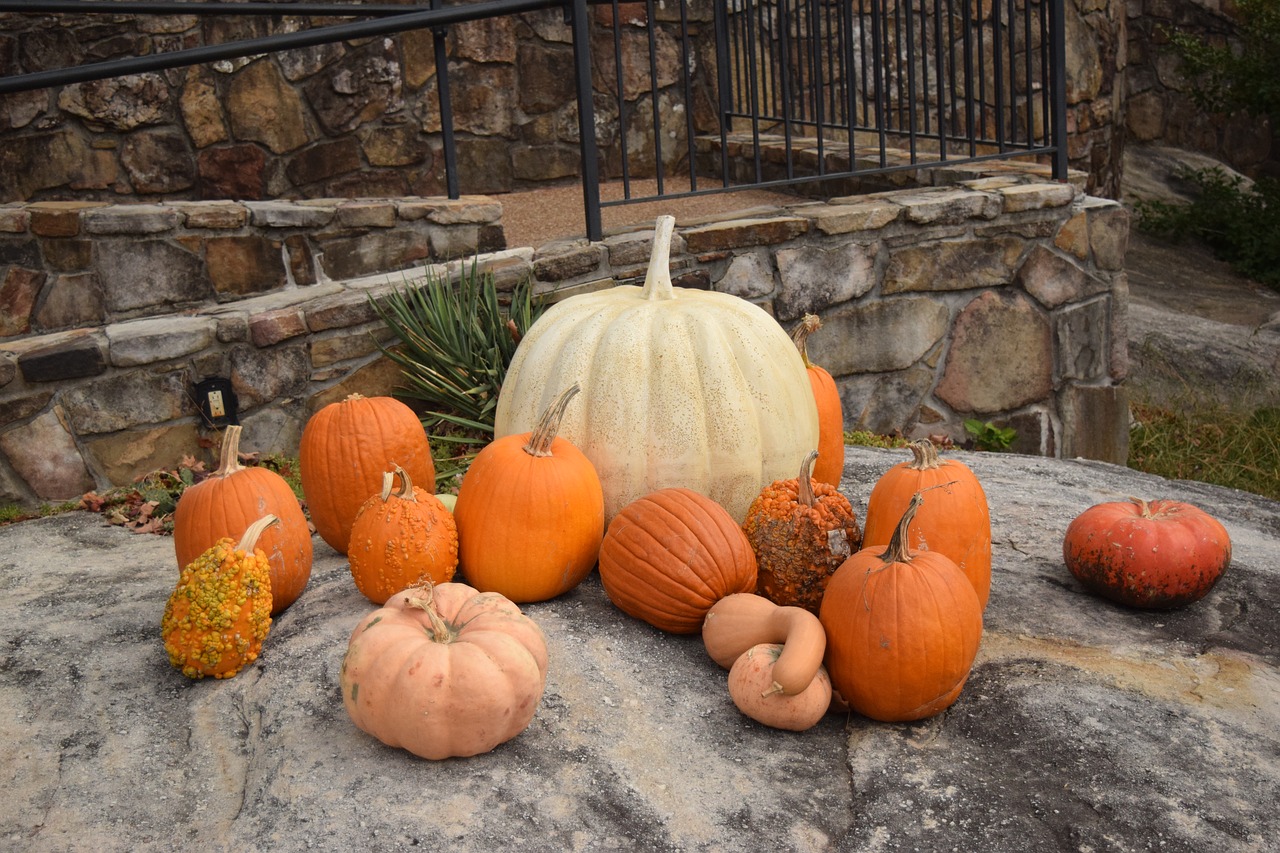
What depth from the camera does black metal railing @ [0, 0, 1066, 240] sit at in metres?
5.45

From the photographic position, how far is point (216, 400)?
423cm

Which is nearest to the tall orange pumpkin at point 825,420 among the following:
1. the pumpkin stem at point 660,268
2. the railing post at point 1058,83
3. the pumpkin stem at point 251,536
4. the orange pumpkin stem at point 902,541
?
the pumpkin stem at point 660,268

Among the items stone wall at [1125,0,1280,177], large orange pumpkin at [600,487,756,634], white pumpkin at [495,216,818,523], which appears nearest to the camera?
large orange pumpkin at [600,487,756,634]

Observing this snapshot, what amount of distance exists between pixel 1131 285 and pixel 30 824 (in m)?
7.92

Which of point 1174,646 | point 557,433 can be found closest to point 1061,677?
point 1174,646

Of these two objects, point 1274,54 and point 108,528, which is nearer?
point 108,528

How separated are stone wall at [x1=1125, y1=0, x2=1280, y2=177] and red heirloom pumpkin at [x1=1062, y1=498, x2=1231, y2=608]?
7.84 meters

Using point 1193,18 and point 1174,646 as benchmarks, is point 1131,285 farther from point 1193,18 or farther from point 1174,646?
point 1174,646

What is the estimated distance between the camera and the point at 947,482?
2596 millimetres

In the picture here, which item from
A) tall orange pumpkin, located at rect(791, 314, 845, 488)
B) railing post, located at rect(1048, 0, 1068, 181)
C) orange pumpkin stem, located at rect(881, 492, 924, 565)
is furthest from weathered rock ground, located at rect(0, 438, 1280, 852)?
railing post, located at rect(1048, 0, 1068, 181)

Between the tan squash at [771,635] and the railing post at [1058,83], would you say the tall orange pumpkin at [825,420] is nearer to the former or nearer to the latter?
the tan squash at [771,635]

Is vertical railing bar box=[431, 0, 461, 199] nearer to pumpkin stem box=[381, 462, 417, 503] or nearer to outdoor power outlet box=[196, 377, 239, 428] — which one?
outdoor power outlet box=[196, 377, 239, 428]

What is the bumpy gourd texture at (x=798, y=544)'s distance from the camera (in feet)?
8.52

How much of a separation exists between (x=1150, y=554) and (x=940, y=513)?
55 cm
